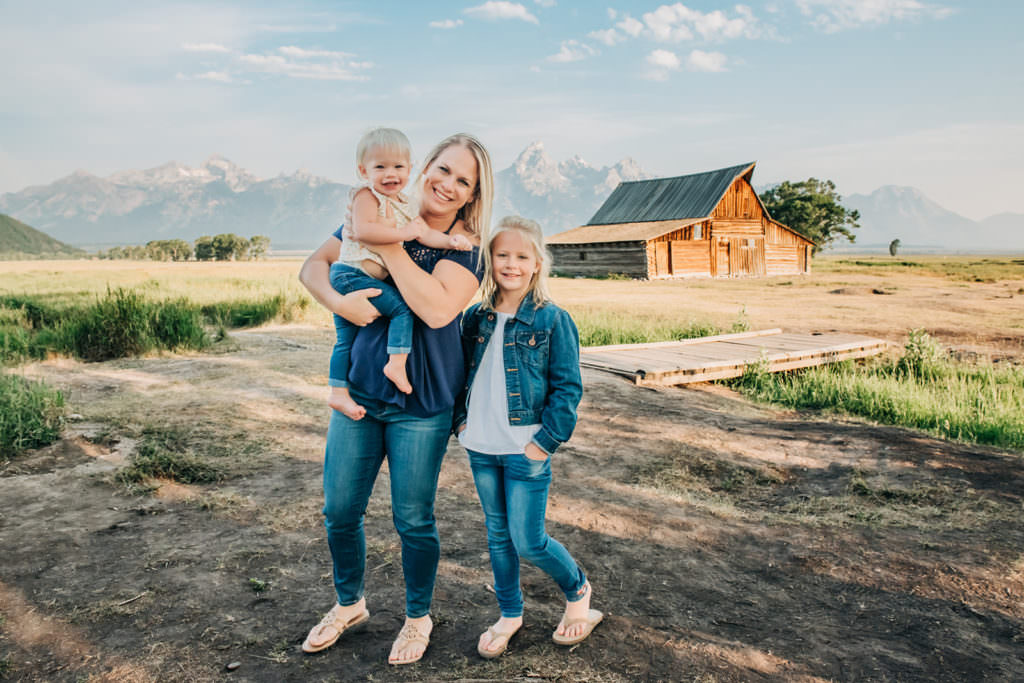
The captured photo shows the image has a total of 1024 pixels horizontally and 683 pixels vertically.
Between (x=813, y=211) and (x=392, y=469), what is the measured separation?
57.7 metres

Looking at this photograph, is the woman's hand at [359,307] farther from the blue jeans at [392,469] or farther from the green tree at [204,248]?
the green tree at [204,248]

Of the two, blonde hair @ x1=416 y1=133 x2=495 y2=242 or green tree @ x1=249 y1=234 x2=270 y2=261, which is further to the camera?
green tree @ x1=249 y1=234 x2=270 y2=261

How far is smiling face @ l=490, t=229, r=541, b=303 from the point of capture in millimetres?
2488

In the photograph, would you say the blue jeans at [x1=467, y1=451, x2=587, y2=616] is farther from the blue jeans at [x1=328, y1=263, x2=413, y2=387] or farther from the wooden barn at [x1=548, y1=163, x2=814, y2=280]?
the wooden barn at [x1=548, y1=163, x2=814, y2=280]

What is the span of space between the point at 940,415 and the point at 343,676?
22.3ft

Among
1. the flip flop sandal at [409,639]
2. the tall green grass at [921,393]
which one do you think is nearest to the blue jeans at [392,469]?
the flip flop sandal at [409,639]

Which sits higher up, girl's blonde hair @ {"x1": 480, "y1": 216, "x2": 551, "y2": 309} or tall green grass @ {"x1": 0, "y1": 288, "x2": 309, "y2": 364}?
girl's blonde hair @ {"x1": 480, "y1": 216, "x2": 551, "y2": 309}

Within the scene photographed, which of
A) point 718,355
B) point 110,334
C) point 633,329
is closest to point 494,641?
point 718,355

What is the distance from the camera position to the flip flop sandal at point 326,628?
8.58ft

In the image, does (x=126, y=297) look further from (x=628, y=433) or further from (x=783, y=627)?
(x=783, y=627)

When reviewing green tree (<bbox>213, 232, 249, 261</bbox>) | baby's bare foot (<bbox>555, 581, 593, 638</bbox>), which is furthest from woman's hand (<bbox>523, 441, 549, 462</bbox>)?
green tree (<bbox>213, 232, 249, 261</bbox>)

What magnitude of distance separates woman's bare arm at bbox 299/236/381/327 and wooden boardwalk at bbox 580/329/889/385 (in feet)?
20.3

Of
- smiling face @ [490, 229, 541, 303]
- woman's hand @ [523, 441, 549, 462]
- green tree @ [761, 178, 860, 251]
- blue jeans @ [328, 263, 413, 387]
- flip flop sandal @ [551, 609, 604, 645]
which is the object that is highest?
green tree @ [761, 178, 860, 251]

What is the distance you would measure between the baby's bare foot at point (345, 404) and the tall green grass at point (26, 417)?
3807 millimetres
